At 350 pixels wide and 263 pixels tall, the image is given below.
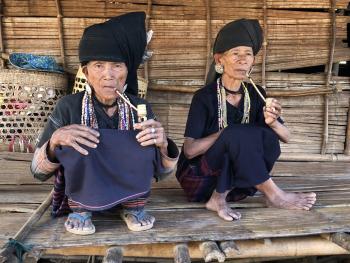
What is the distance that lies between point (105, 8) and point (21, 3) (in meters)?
0.65

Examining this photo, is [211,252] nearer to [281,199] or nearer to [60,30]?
[281,199]

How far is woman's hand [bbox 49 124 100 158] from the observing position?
5.55 feet

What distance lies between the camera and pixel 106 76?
1.83 m

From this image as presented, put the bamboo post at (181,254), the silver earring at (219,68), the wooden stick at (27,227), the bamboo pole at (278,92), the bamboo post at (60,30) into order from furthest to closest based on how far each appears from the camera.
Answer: the bamboo pole at (278,92) → the bamboo post at (60,30) → the silver earring at (219,68) → the bamboo post at (181,254) → the wooden stick at (27,227)

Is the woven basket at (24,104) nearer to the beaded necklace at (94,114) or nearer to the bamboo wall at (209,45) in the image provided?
the bamboo wall at (209,45)

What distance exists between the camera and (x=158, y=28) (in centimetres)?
357

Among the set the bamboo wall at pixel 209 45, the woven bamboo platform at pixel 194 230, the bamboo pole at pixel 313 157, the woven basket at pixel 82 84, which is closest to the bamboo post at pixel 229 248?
the woven bamboo platform at pixel 194 230

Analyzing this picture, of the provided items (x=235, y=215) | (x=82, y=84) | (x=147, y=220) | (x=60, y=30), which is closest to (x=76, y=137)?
(x=147, y=220)

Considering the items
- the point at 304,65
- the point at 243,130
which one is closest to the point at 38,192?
the point at 243,130

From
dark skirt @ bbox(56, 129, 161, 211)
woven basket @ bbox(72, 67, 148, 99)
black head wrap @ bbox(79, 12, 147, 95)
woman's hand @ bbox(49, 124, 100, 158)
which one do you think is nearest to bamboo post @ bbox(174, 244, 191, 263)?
dark skirt @ bbox(56, 129, 161, 211)

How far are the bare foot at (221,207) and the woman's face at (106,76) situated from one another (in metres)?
0.73

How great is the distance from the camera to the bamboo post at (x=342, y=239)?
6.21ft

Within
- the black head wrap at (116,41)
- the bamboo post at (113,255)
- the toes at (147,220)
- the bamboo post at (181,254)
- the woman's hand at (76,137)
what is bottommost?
the bamboo post at (181,254)

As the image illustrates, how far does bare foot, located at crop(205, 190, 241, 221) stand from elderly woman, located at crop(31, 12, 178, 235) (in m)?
0.36
